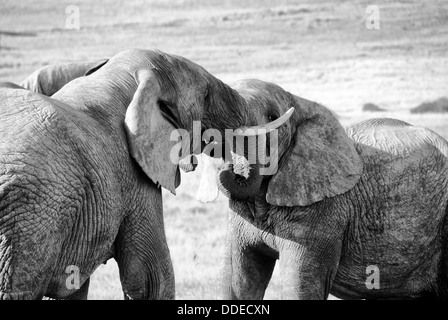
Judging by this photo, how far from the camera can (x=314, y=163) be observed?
7738mm

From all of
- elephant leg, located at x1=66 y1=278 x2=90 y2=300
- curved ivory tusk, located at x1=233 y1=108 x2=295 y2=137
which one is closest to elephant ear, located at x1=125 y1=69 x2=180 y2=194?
curved ivory tusk, located at x1=233 y1=108 x2=295 y2=137

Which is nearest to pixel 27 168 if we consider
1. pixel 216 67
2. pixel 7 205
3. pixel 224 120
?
pixel 7 205

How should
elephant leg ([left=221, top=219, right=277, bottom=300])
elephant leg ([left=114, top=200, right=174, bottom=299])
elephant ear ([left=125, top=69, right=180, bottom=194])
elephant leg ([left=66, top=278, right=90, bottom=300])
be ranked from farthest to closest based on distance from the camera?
elephant leg ([left=221, top=219, right=277, bottom=300]) < elephant leg ([left=66, top=278, right=90, bottom=300]) < elephant leg ([left=114, top=200, right=174, bottom=299]) < elephant ear ([left=125, top=69, right=180, bottom=194])

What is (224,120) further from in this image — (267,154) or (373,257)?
(373,257)

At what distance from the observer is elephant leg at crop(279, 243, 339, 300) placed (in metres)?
7.48

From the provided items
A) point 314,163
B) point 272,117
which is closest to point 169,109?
point 272,117

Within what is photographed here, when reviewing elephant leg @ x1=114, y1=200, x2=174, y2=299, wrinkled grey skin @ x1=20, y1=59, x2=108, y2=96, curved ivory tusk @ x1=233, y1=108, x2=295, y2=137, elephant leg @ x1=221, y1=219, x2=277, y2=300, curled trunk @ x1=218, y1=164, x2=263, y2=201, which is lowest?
elephant leg @ x1=221, y1=219, x2=277, y2=300

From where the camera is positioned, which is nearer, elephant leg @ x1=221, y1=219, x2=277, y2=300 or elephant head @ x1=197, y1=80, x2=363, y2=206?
elephant head @ x1=197, y1=80, x2=363, y2=206

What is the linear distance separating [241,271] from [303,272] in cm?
50

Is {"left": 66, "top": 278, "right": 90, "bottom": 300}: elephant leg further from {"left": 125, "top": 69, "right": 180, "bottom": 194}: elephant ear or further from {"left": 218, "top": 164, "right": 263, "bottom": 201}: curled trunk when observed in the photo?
{"left": 218, "top": 164, "right": 263, "bottom": 201}: curled trunk

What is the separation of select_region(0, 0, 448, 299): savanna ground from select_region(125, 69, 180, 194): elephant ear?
1146 cm

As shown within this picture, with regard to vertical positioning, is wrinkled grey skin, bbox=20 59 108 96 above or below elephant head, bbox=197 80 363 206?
above

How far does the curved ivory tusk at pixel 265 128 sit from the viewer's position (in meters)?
7.35
